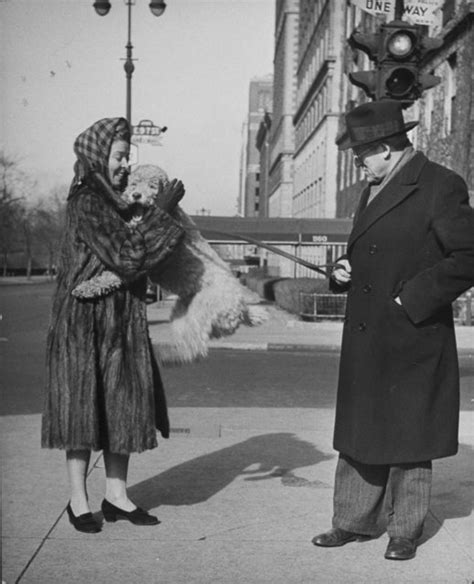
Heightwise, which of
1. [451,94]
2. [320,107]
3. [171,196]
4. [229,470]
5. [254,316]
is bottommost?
[229,470]

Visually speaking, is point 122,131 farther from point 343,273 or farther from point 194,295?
point 343,273

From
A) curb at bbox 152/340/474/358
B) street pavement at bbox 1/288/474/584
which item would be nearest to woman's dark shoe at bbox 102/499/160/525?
street pavement at bbox 1/288/474/584

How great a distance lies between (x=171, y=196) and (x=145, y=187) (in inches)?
7.4

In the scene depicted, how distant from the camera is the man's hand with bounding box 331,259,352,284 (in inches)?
189

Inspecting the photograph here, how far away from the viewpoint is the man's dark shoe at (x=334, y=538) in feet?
15.4

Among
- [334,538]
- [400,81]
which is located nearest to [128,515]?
[334,538]

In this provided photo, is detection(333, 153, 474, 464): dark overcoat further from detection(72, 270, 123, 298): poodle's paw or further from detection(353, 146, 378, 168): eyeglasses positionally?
detection(72, 270, 123, 298): poodle's paw

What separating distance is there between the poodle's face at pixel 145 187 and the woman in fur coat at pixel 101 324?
2.6 inches

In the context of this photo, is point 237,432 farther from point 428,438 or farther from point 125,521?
point 428,438

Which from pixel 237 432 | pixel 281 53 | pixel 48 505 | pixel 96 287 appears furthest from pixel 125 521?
pixel 281 53

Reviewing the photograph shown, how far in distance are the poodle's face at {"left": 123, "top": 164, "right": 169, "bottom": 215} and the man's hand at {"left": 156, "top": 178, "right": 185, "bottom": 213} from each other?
8 cm

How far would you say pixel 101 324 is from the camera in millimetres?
4820

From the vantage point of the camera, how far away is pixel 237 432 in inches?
303

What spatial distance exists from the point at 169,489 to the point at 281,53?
353ft
